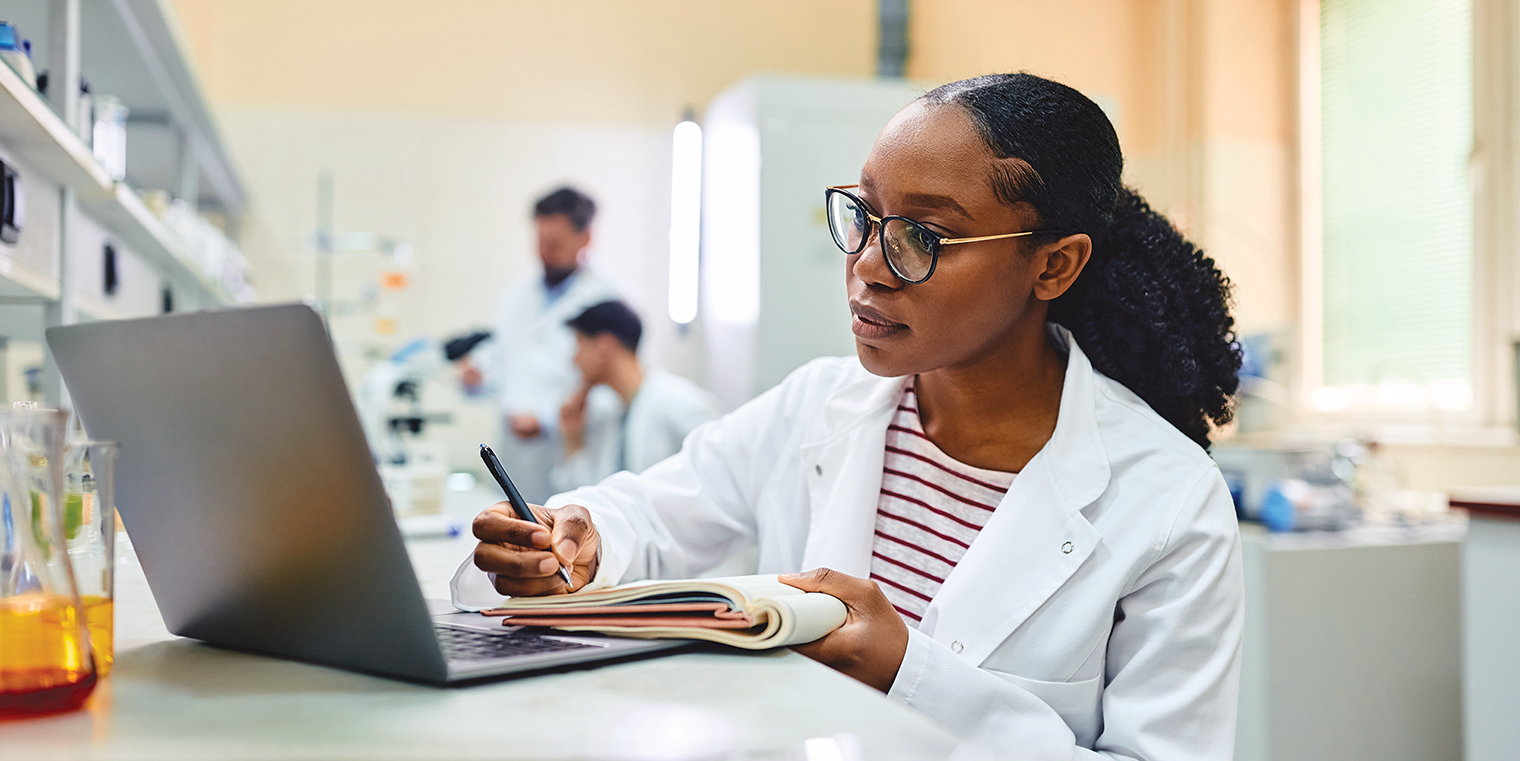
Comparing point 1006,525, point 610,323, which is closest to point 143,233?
point 610,323

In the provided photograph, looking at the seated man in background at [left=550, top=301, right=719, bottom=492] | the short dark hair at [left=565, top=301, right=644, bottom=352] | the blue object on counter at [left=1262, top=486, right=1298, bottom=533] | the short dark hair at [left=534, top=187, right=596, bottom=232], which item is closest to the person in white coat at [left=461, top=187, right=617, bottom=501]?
the short dark hair at [left=534, top=187, right=596, bottom=232]

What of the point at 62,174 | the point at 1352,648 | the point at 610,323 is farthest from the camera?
the point at 610,323

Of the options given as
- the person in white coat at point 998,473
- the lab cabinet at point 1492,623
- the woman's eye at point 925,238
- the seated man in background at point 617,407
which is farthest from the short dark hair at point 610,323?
the woman's eye at point 925,238

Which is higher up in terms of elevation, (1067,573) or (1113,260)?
(1113,260)

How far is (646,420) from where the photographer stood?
3.15 metres

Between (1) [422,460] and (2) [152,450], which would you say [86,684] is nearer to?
(2) [152,450]

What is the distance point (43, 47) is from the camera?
1.55 m

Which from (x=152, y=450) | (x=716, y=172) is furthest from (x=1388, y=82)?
(x=152, y=450)

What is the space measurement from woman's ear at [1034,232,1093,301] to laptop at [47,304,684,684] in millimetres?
633

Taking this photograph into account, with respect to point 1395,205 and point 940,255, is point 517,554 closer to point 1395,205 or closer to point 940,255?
point 940,255

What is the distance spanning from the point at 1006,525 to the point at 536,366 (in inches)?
117

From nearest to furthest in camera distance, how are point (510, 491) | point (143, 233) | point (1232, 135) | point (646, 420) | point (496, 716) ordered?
1. point (496, 716)
2. point (510, 491)
3. point (143, 233)
4. point (646, 420)
5. point (1232, 135)

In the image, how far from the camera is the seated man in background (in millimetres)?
3150

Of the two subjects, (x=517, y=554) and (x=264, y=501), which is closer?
(x=264, y=501)
